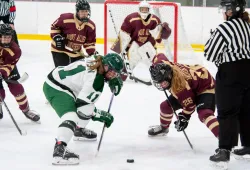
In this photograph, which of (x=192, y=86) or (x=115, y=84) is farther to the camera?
(x=192, y=86)

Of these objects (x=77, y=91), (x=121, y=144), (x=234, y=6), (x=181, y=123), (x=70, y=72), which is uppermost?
(x=234, y=6)

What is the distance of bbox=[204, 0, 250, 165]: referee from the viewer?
3.03 m

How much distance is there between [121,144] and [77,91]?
1.68ft

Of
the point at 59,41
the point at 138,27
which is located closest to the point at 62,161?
the point at 59,41

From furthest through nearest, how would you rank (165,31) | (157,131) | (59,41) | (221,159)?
(165,31)
(59,41)
(157,131)
(221,159)

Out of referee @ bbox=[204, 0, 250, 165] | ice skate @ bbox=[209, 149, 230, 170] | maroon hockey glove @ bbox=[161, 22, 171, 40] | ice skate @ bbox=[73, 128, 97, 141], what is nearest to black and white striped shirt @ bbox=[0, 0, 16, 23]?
maroon hockey glove @ bbox=[161, 22, 171, 40]

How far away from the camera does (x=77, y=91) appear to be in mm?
3434

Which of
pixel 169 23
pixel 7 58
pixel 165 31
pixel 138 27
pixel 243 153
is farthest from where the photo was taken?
pixel 169 23

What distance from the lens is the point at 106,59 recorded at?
127 inches

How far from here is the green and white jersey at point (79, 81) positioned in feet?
10.5

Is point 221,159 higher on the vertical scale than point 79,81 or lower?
lower

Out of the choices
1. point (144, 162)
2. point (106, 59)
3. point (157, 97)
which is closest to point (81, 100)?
point (106, 59)

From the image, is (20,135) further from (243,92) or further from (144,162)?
(243,92)

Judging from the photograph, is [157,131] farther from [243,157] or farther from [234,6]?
[234,6]
